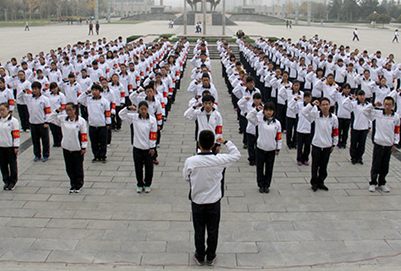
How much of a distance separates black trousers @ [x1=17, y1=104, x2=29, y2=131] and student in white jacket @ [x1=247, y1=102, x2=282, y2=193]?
6.63 m

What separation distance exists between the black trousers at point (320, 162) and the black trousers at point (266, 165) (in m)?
0.79

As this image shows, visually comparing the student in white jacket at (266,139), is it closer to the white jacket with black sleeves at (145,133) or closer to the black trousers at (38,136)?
the white jacket with black sleeves at (145,133)

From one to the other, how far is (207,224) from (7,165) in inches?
169

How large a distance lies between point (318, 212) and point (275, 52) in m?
13.9

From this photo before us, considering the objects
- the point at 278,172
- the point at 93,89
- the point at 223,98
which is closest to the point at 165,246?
the point at 278,172

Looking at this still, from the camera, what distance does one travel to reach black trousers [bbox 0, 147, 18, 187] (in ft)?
22.6

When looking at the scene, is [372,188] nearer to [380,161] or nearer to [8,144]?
[380,161]

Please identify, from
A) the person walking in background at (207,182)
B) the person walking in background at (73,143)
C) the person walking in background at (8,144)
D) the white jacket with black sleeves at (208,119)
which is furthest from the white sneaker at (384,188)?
the person walking in background at (8,144)

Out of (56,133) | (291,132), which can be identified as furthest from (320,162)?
(56,133)

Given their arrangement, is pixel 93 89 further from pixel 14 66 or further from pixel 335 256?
pixel 14 66

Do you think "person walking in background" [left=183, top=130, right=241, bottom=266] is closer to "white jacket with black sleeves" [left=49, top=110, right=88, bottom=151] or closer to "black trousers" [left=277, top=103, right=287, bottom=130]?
"white jacket with black sleeves" [left=49, top=110, right=88, bottom=151]

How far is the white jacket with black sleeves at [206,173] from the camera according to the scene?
446 centimetres

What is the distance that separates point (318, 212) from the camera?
624cm

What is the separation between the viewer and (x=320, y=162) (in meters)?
7.02
